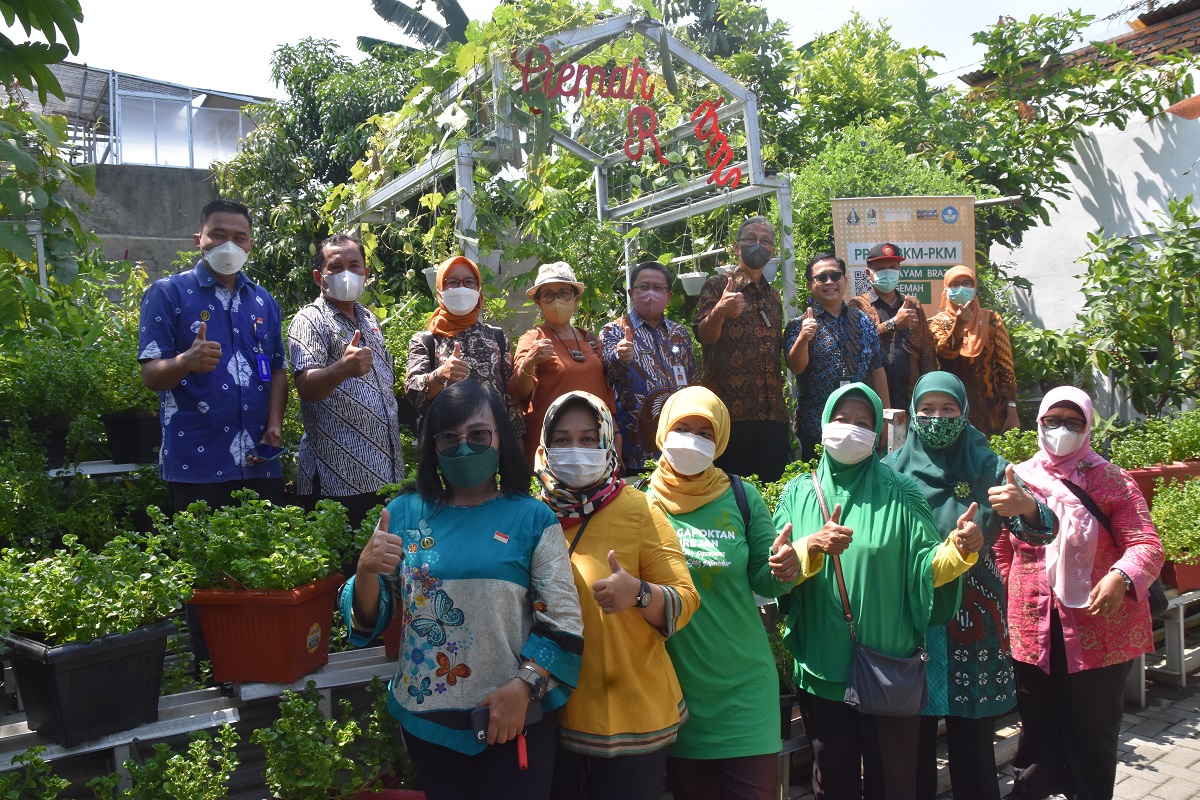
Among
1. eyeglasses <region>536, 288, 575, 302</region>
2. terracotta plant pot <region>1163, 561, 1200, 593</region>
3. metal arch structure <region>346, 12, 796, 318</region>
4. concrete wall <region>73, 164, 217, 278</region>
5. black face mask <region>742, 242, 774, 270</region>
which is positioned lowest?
terracotta plant pot <region>1163, 561, 1200, 593</region>

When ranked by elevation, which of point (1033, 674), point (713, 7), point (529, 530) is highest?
point (713, 7)

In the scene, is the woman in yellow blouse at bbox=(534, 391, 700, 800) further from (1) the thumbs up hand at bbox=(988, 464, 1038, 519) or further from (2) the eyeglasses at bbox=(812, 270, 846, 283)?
(2) the eyeglasses at bbox=(812, 270, 846, 283)

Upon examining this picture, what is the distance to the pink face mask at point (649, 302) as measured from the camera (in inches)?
181

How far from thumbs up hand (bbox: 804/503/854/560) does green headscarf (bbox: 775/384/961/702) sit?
166 millimetres

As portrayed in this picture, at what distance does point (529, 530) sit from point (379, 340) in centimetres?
188

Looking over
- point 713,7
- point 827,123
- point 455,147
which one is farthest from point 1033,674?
point 713,7

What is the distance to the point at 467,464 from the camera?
233cm

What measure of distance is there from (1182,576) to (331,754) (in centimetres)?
470

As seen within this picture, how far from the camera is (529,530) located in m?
2.32

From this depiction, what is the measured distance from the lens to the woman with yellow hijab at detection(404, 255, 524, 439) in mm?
3895

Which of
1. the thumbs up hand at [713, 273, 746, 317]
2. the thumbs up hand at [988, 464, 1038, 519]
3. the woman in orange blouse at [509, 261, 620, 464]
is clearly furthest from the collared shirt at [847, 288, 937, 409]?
the thumbs up hand at [988, 464, 1038, 519]

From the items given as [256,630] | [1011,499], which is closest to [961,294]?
[1011,499]

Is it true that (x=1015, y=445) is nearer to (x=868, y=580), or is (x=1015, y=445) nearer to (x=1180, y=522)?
(x=1180, y=522)

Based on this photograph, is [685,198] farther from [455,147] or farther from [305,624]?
[305,624]
